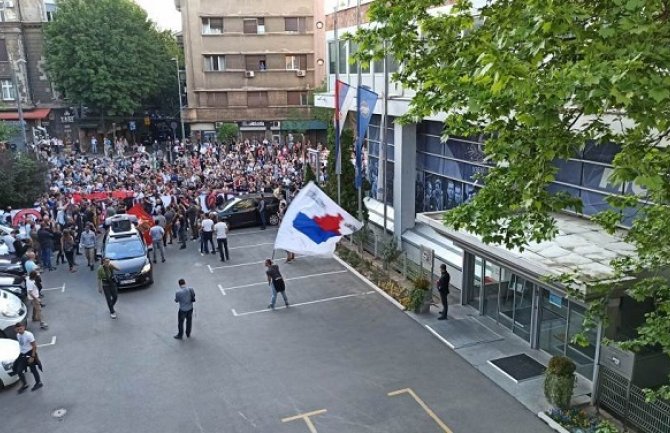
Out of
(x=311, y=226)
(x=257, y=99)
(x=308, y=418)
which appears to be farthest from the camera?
(x=257, y=99)

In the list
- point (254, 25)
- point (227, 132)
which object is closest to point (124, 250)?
point (227, 132)

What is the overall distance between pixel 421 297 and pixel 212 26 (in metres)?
38.9

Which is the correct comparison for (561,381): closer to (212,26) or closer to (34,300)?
(34,300)

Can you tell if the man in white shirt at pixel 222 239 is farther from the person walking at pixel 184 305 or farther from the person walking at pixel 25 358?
the person walking at pixel 25 358

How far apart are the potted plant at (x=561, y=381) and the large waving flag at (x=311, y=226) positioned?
724 cm

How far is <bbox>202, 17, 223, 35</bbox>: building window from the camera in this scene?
47.2m

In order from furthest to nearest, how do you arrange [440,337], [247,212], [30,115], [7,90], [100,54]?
[7,90] < [30,115] < [100,54] < [247,212] < [440,337]

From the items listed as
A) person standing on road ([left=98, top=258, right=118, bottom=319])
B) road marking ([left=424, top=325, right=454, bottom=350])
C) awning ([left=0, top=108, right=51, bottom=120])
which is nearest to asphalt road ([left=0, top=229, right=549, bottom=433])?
road marking ([left=424, top=325, right=454, bottom=350])

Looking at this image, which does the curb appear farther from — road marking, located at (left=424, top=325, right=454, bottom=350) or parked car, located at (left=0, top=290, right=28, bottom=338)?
parked car, located at (left=0, top=290, right=28, bottom=338)

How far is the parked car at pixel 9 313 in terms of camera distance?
44.7ft

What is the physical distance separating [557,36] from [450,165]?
45.1 ft

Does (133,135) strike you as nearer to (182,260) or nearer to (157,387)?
(182,260)

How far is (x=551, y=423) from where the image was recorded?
10.4 m

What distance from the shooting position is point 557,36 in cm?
649
